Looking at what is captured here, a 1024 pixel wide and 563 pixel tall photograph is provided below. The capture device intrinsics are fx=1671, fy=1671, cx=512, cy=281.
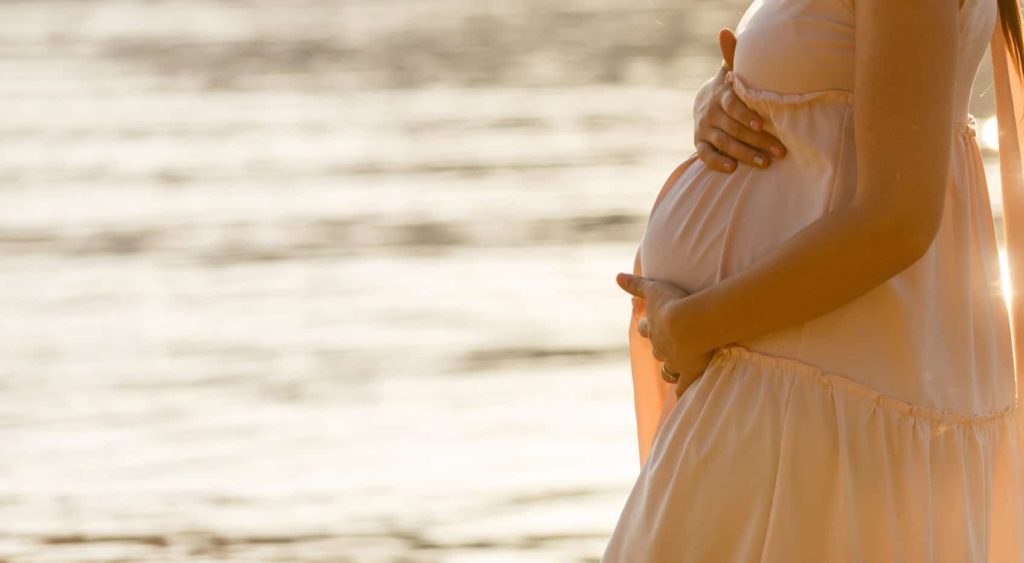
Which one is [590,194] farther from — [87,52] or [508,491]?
[87,52]

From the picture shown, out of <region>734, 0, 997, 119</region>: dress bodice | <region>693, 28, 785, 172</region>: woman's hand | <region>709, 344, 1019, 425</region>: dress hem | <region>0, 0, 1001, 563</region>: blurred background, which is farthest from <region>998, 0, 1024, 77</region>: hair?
<region>0, 0, 1001, 563</region>: blurred background

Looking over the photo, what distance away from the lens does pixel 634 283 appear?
2.05m

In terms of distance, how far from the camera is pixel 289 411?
4.82m

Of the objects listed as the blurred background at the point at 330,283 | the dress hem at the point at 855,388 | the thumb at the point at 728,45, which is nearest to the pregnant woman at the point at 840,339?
the dress hem at the point at 855,388

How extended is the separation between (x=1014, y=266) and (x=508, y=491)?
2448 mm

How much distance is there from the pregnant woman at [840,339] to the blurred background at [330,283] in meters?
1.03

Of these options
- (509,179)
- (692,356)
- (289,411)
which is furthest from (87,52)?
(692,356)

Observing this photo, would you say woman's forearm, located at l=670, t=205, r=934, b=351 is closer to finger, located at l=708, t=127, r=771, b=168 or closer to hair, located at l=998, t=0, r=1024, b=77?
finger, located at l=708, t=127, r=771, b=168

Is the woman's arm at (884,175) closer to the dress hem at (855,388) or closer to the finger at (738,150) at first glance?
the dress hem at (855,388)

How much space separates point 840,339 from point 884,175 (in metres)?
0.22

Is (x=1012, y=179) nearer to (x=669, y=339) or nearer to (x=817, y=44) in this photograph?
(x=817, y=44)

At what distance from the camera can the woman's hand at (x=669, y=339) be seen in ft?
6.22

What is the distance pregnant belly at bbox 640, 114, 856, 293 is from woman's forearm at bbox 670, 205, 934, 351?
0.15 feet

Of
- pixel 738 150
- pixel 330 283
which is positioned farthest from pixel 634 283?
pixel 330 283
